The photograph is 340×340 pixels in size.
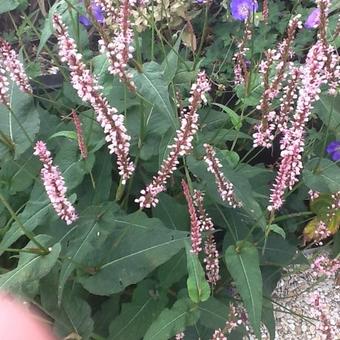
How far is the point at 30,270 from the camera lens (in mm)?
1311

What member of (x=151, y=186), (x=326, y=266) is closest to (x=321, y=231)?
(x=326, y=266)

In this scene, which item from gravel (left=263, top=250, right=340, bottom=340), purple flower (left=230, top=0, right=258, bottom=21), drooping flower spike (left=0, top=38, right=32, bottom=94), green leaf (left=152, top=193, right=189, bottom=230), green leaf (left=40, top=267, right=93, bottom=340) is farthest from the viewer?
purple flower (left=230, top=0, right=258, bottom=21)

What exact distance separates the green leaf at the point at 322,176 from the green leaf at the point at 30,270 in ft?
1.97

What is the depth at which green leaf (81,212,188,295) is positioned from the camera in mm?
1409

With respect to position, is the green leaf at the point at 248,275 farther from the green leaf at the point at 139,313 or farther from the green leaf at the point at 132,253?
the green leaf at the point at 139,313

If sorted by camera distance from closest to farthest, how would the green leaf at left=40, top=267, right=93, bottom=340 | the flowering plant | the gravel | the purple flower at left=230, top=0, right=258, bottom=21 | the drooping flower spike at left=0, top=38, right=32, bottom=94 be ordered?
the flowering plant
the drooping flower spike at left=0, top=38, right=32, bottom=94
the green leaf at left=40, top=267, right=93, bottom=340
the gravel
the purple flower at left=230, top=0, right=258, bottom=21

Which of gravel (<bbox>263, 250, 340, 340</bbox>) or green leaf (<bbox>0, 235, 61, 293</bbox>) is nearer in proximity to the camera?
green leaf (<bbox>0, 235, 61, 293</bbox>)

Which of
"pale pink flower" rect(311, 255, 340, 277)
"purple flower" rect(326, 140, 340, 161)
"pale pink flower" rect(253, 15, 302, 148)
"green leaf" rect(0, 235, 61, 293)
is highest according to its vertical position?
"pale pink flower" rect(253, 15, 302, 148)

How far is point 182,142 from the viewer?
116 cm

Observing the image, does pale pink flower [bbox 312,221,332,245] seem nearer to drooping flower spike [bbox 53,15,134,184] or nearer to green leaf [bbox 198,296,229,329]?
green leaf [bbox 198,296,229,329]

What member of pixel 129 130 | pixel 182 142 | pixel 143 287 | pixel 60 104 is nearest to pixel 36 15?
pixel 60 104

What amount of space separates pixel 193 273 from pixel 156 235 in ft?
0.65

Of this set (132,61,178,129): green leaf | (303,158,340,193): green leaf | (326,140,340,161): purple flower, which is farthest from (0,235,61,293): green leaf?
(326,140,340,161): purple flower

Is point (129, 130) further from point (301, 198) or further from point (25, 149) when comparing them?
point (301, 198)
